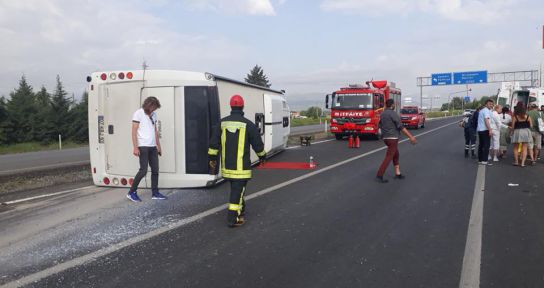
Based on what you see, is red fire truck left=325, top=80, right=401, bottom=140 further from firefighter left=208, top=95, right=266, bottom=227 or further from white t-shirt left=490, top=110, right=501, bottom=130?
firefighter left=208, top=95, right=266, bottom=227

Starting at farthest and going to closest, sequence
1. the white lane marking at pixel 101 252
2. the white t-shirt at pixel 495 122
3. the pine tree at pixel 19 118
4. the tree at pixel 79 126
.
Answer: the tree at pixel 79 126, the pine tree at pixel 19 118, the white t-shirt at pixel 495 122, the white lane marking at pixel 101 252

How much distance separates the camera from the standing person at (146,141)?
271 inches

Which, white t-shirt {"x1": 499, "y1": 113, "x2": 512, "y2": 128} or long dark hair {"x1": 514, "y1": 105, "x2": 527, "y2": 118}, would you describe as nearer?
long dark hair {"x1": 514, "y1": 105, "x2": 527, "y2": 118}

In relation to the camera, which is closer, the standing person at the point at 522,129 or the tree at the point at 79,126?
the standing person at the point at 522,129

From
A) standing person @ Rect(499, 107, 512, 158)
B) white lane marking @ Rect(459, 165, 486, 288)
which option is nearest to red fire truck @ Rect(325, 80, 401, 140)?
standing person @ Rect(499, 107, 512, 158)

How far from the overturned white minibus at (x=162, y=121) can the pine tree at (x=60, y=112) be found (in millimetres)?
43510

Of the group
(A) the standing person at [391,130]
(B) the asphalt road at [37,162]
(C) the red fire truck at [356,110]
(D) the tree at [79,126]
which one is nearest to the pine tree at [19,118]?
(D) the tree at [79,126]

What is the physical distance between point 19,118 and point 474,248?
50413 mm

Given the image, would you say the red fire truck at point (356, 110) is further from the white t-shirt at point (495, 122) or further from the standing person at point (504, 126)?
the white t-shirt at point (495, 122)

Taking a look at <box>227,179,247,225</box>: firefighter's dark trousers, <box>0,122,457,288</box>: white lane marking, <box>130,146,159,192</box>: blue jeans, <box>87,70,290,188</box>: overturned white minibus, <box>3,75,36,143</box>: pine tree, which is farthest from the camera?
<box>3,75,36,143</box>: pine tree

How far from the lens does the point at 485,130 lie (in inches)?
449

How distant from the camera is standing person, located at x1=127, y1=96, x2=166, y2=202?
6.87 m

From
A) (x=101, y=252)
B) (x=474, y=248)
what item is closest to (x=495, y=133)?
(x=474, y=248)

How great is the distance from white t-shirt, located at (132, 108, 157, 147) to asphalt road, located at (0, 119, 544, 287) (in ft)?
3.21
